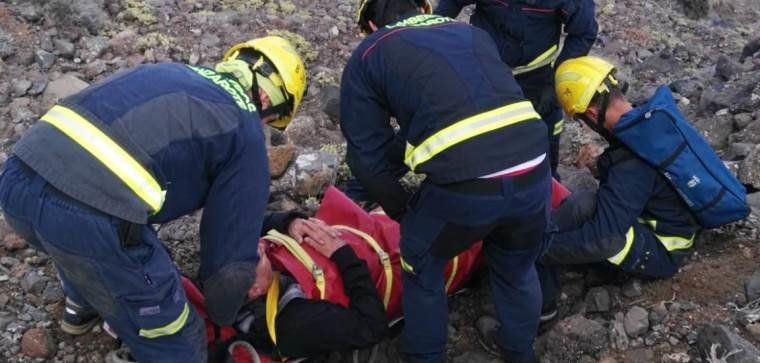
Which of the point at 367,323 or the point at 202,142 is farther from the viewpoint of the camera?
the point at 367,323

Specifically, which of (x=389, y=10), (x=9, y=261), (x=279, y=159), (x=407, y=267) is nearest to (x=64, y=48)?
(x=279, y=159)

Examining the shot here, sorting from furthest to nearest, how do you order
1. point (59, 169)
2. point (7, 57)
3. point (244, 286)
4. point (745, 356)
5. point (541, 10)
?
point (7, 57), point (541, 10), point (745, 356), point (244, 286), point (59, 169)

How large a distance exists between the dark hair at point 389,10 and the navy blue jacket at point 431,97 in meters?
0.15

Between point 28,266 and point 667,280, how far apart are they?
3.68m

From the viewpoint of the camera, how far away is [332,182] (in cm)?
507

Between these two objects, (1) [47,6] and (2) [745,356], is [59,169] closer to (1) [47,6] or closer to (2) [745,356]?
(2) [745,356]

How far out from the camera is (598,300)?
4.29 m

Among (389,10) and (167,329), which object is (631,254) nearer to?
(389,10)

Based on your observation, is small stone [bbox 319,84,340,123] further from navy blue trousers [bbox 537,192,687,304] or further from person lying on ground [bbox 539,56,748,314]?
navy blue trousers [bbox 537,192,687,304]

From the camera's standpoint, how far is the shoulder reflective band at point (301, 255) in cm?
377

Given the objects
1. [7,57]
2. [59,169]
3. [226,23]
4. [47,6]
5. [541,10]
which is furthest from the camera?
[226,23]

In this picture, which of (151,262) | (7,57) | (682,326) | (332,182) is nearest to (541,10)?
(332,182)

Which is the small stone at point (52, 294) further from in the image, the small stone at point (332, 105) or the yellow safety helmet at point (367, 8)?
the small stone at point (332, 105)

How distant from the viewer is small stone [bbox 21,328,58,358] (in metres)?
3.74
